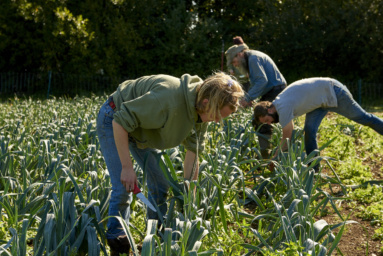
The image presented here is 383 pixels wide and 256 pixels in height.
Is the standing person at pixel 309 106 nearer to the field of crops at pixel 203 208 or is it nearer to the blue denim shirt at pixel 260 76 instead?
the field of crops at pixel 203 208

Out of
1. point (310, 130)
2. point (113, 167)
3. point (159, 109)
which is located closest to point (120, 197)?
point (113, 167)

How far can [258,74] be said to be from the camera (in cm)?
491

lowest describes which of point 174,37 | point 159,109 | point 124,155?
point 124,155

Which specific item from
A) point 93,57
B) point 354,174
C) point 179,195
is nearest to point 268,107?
point 354,174

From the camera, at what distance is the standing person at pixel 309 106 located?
4.11 m

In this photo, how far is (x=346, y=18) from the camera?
632 inches

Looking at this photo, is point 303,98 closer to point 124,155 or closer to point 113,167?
point 113,167

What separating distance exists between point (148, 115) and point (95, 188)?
26.3 inches

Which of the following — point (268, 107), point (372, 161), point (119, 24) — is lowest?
point (372, 161)

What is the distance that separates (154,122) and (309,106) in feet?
7.57

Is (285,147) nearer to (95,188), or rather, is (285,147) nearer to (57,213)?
(95,188)

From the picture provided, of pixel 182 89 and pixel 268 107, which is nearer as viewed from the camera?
pixel 182 89

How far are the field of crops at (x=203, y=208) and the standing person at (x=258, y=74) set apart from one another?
0.20m

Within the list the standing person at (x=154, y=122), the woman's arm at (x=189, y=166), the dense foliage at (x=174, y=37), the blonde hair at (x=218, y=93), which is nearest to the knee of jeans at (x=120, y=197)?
the standing person at (x=154, y=122)
